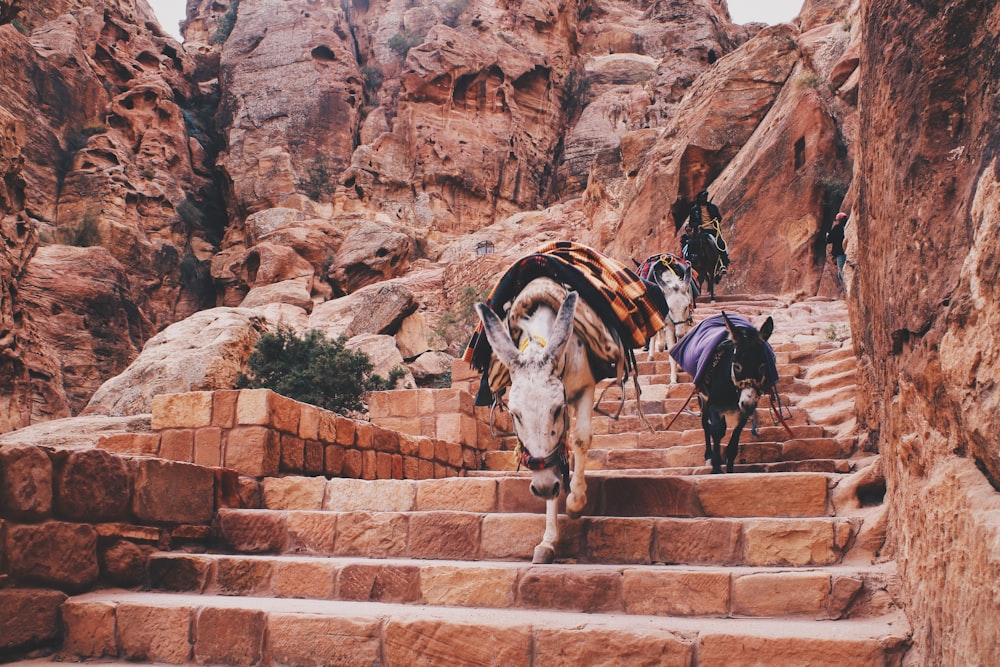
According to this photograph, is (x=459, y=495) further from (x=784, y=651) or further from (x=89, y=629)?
(x=784, y=651)

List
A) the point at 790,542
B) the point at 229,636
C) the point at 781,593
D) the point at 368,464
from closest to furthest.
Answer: the point at 781,593 < the point at 229,636 < the point at 790,542 < the point at 368,464

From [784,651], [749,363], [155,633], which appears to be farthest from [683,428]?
[155,633]

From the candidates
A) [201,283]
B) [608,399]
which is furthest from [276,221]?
[608,399]

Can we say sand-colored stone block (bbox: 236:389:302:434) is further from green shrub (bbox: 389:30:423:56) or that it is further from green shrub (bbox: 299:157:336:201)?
green shrub (bbox: 389:30:423:56)

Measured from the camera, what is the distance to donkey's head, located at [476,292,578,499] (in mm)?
3566

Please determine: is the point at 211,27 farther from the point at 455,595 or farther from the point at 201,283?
the point at 455,595

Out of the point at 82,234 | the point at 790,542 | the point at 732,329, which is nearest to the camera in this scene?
the point at 790,542

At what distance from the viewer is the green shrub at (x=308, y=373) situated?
14.2m

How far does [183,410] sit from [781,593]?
446 centimetres

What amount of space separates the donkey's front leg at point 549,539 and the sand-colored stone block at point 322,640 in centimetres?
102

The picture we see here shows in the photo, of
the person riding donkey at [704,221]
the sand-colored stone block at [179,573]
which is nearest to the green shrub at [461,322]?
the person riding donkey at [704,221]

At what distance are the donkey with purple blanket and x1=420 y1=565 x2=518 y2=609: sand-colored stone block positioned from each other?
8.48 feet

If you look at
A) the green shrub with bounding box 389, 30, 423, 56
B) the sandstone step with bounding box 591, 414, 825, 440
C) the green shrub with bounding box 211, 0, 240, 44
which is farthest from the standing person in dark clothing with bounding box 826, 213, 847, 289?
the green shrub with bounding box 211, 0, 240, 44

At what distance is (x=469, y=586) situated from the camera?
3.68 metres
